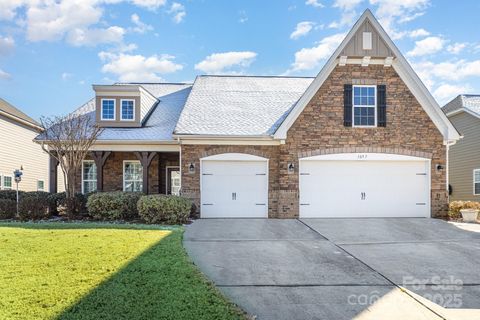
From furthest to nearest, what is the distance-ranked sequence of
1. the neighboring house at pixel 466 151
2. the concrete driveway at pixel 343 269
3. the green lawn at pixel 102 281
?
1. the neighboring house at pixel 466 151
2. the concrete driveway at pixel 343 269
3. the green lawn at pixel 102 281

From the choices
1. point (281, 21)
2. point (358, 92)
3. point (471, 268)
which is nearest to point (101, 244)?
point (471, 268)

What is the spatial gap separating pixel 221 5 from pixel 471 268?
12.6 m

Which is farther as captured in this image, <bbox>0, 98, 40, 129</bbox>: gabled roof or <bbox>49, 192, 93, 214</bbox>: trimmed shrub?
<bbox>0, 98, 40, 129</bbox>: gabled roof

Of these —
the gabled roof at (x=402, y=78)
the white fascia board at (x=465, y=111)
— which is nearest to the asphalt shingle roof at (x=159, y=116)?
the gabled roof at (x=402, y=78)

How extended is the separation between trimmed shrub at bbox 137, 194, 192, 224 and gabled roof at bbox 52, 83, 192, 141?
10.6ft

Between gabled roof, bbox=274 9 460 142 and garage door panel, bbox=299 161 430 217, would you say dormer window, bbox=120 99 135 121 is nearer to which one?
gabled roof, bbox=274 9 460 142

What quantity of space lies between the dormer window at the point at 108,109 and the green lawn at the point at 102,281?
8.44m

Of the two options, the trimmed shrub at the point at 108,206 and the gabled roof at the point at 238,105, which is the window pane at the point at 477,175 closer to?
the gabled roof at the point at 238,105

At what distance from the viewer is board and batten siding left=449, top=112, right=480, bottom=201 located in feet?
63.9

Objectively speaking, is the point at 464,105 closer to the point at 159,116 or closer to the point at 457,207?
the point at 457,207

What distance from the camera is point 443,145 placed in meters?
14.1

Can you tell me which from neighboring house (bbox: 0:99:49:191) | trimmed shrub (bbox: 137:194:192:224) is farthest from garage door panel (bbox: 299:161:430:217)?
neighboring house (bbox: 0:99:49:191)

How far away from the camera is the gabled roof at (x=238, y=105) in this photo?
14312mm

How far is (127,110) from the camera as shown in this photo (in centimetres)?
1680
